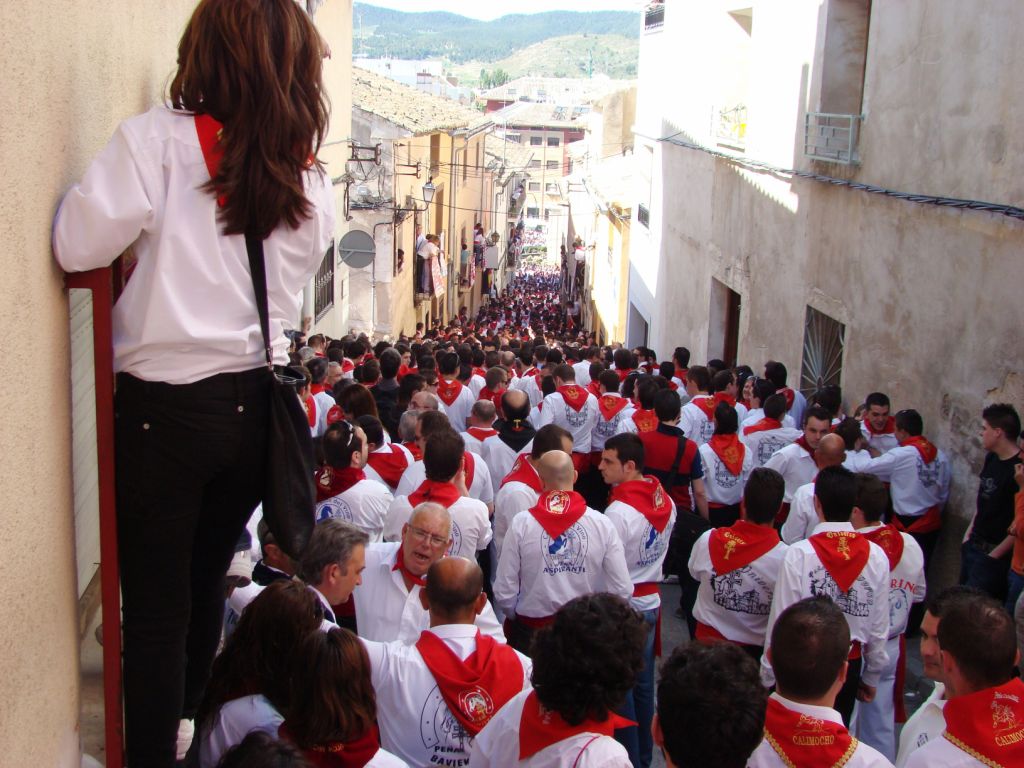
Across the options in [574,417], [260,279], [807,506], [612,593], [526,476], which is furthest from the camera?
[574,417]

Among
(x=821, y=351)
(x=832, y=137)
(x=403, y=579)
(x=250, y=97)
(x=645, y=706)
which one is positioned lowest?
(x=645, y=706)

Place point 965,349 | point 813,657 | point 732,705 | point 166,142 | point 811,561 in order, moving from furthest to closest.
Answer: point 965,349 → point 811,561 → point 813,657 → point 732,705 → point 166,142

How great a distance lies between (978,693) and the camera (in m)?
3.64

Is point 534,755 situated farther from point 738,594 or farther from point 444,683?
point 738,594

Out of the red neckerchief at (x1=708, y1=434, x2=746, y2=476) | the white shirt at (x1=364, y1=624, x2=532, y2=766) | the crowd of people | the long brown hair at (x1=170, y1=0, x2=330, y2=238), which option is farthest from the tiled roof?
the long brown hair at (x1=170, y1=0, x2=330, y2=238)

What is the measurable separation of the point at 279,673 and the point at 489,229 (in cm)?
5176

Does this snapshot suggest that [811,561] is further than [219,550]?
Yes

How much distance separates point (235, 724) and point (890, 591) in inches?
146

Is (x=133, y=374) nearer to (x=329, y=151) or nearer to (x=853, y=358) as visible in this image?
(x=853, y=358)

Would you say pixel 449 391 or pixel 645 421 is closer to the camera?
pixel 645 421

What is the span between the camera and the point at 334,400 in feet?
30.0

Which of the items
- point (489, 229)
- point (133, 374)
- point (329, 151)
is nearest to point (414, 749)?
point (133, 374)

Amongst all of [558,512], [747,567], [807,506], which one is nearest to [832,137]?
[807,506]

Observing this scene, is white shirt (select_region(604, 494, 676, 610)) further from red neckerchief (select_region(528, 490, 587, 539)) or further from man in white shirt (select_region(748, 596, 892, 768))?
man in white shirt (select_region(748, 596, 892, 768))
